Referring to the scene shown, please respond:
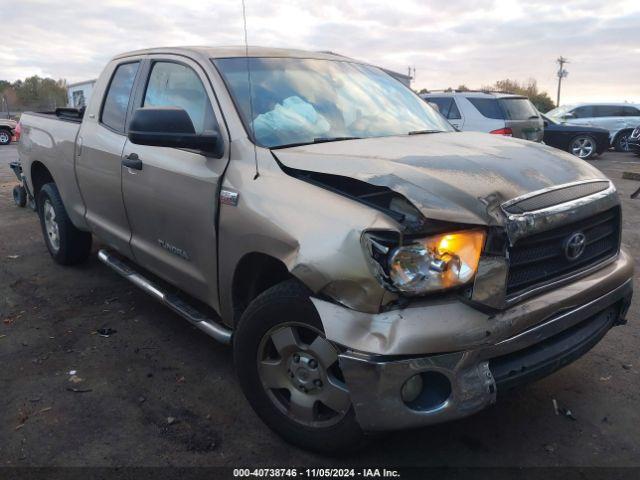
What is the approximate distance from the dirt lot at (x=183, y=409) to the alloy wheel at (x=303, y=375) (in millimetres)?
235

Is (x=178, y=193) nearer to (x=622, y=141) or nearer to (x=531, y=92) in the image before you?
(x=622, y=141)

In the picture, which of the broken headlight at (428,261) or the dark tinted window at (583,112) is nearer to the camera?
the broken headlight at (428,261)

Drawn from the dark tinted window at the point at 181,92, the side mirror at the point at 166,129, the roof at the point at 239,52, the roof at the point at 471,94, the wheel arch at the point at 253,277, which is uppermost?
the roof at the point at 239,52

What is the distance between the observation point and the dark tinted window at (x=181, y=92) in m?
3.18

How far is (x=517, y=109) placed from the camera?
34.7ft

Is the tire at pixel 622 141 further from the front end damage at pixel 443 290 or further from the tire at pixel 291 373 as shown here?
the tire at pixel 291 373

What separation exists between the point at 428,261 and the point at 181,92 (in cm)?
206

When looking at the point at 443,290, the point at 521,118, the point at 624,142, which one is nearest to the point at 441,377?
the point at 443,290

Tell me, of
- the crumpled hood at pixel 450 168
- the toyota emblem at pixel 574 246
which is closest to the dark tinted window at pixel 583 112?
the crumpled hood at pixel 450 168

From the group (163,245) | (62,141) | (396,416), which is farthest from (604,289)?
(62,141)

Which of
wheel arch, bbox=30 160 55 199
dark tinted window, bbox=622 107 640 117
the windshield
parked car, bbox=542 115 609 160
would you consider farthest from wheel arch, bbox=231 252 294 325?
dark tinted window, bbox=622 107 640 117

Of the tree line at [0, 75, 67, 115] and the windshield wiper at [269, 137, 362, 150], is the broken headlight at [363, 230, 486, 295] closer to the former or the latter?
the windshield wiper at [269, 137, 362, 150]

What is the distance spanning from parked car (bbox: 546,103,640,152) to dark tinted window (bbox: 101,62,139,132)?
16.9m

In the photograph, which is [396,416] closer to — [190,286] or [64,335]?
[190,286]
